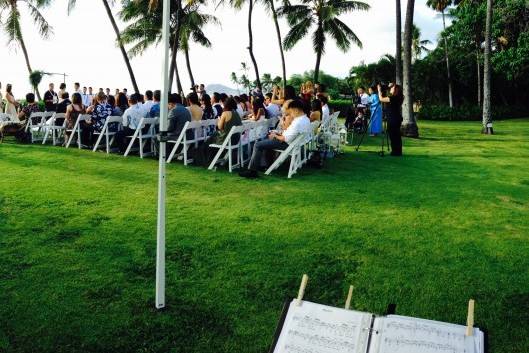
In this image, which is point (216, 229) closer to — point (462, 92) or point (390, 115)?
point (390, 115)

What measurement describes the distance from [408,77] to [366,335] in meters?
16.9

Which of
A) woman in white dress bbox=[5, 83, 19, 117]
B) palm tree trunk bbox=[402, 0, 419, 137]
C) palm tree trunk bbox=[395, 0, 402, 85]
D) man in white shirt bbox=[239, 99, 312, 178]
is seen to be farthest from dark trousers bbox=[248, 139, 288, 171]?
palm tree trunk bbox=[395, 0, 402, 85]

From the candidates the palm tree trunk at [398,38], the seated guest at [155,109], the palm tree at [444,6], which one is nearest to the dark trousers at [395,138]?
the seated guest at [155,109]

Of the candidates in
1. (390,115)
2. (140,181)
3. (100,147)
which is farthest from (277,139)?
(100,147)

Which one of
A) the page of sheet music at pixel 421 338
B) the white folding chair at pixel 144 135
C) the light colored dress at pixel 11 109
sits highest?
the light colored dress at pixel 11 109

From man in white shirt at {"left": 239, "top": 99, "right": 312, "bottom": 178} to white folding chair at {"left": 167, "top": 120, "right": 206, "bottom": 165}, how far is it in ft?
5.12

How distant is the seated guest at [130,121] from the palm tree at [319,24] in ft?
64.9

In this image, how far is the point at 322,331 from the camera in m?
2.67

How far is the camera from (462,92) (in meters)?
38.8

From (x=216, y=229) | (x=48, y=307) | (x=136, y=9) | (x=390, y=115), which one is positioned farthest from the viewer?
(x=136, y=9)

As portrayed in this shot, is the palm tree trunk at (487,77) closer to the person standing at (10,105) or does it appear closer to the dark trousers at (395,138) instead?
the dark trousers at (395,138)

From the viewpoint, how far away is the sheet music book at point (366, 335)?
8.23 ft

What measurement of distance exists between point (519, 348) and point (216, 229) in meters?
3.60

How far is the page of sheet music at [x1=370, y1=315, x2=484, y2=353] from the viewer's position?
249 centimetres
